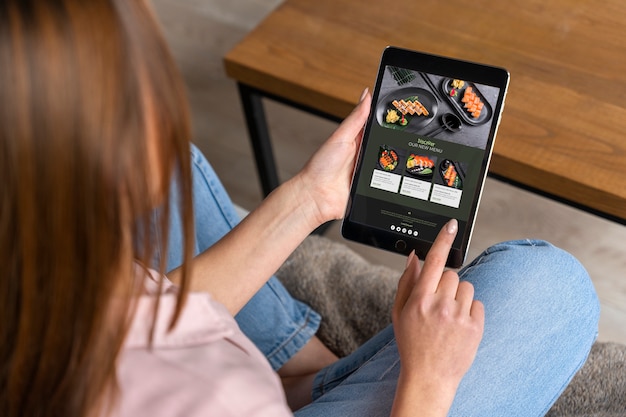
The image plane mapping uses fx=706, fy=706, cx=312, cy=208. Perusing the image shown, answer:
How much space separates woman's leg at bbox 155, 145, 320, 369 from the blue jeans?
0.28 feet

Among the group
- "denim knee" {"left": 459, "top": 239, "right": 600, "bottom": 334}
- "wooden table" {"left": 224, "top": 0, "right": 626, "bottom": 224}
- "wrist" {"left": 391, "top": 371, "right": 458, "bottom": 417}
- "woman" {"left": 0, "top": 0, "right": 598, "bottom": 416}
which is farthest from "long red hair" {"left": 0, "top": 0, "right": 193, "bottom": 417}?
"wooden table" {"left": 224, "top": 0, "right": 626, "bottom": 224}

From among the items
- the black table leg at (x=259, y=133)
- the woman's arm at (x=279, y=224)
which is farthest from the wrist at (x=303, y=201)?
the black table leg at (x=259, y=133)

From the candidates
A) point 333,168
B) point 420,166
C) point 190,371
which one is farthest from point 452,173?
point 190,371

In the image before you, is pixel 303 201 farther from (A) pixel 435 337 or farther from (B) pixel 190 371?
(B) pixel 190 371

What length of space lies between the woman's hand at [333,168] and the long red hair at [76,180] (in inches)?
14.1

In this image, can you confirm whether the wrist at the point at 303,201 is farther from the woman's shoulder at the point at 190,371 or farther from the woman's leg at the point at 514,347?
the woman's shoulder at the point at 190,371

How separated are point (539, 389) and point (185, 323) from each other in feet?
1.34

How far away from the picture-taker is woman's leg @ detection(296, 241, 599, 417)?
724 mm

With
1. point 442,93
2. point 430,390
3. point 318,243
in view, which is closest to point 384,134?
point 442,93

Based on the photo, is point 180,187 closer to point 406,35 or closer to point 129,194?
point 129,194

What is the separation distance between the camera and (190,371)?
0.52 m

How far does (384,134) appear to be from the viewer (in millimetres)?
892

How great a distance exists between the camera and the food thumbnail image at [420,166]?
89cm

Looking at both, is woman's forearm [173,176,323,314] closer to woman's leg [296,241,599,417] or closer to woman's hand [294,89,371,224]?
woman's hand [294,89,371,224]
